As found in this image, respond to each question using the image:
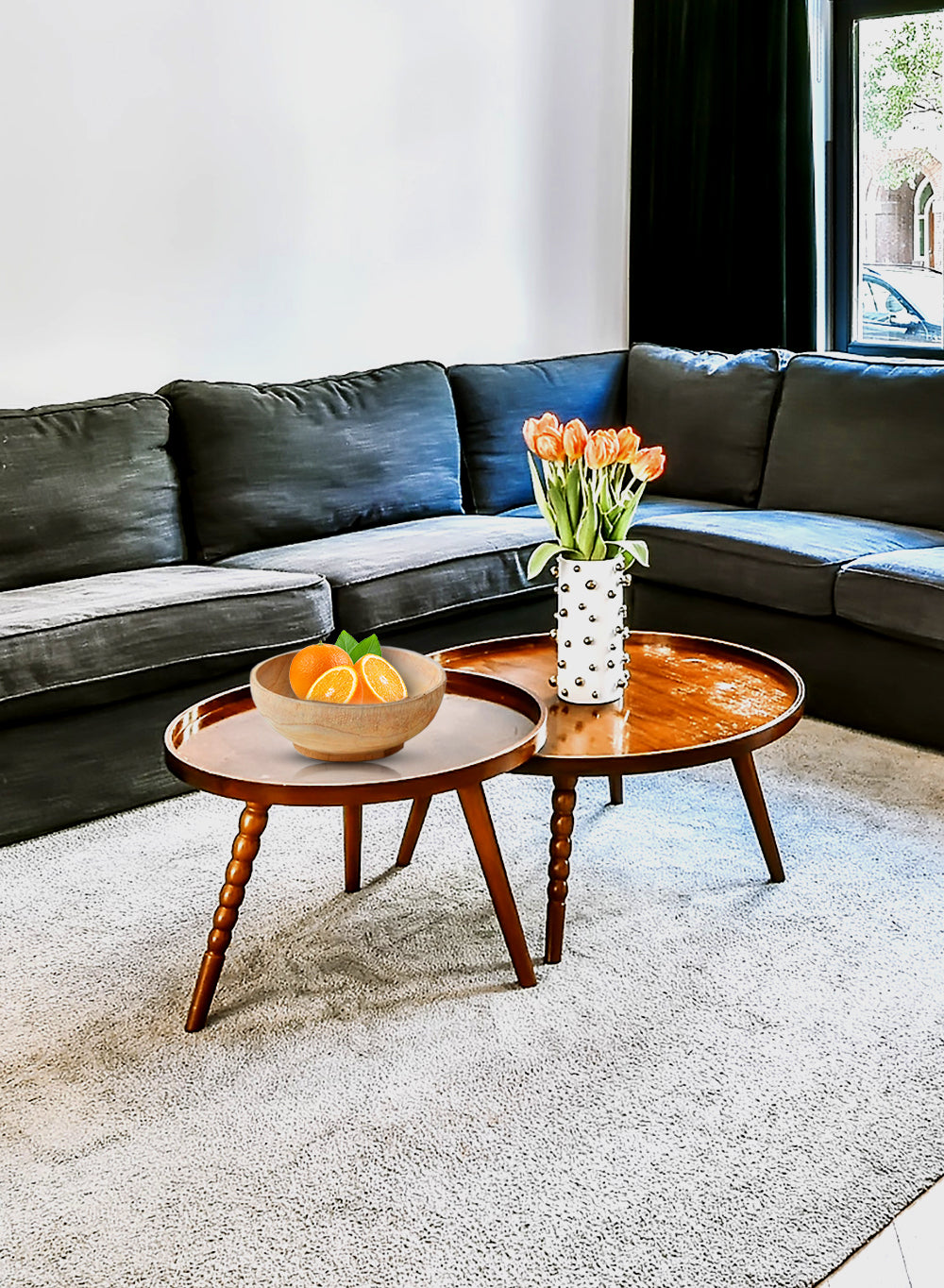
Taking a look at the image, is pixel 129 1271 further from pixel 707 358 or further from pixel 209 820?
pixel 707 358

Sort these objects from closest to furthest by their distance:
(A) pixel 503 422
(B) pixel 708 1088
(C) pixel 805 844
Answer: (B) pixel 708 1088 < (C) pixel 805 844 < (A) pixel 503 422

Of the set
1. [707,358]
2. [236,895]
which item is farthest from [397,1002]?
[707,358]

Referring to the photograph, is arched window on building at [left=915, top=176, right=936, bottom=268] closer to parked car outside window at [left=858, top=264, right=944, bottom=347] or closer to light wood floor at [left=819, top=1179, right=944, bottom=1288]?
parked car outside window at [left=858, top=264, right=944, bottom=347]

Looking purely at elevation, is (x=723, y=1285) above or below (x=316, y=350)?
below

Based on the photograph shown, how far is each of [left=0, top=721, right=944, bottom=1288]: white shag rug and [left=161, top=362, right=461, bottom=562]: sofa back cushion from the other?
1005 millimetres

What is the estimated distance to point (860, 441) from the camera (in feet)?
12.8

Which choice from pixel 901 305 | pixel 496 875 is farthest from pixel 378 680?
pixel 901 305

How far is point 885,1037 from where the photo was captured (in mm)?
2139

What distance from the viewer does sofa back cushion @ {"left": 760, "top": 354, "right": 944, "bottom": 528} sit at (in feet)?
12.4

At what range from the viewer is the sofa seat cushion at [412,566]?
11.3ft

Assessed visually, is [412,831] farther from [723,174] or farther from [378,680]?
[723,174]

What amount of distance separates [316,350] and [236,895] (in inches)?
101

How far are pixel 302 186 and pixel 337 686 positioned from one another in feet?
8.27

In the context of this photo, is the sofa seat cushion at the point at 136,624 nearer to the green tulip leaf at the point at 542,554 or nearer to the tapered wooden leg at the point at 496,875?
the green tulip leaf at the point at 542,554
